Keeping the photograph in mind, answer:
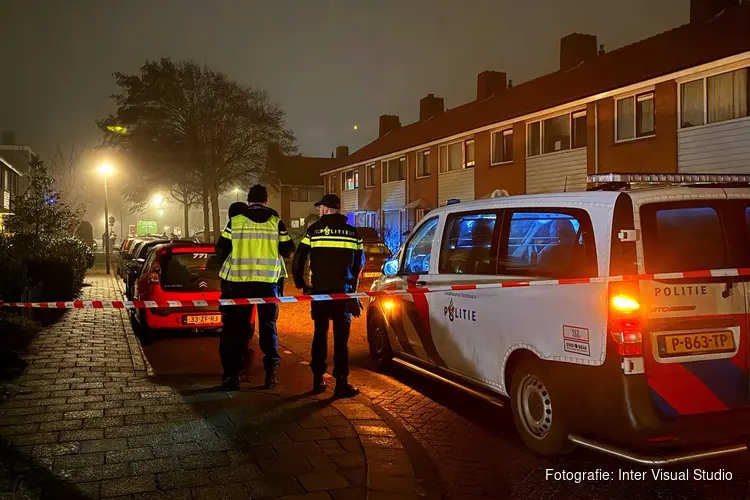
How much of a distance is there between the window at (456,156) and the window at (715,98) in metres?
10.3

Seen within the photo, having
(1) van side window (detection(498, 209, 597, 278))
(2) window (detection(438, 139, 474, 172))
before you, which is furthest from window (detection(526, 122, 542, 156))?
(1) van side window (detection(498, 209, 597, 278))

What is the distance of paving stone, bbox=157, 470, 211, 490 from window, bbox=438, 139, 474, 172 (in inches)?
885

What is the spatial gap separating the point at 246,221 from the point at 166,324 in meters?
3.60

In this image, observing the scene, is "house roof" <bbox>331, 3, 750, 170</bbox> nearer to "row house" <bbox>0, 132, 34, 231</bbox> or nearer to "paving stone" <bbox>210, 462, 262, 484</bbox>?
"paving stone" <bbox>210, 462, 262, 484</bbox>

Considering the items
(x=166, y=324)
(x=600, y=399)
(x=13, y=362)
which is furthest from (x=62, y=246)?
(x=600, y=399)

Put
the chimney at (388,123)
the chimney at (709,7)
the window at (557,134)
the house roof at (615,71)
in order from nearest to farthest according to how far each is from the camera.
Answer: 1. the house roof at (615,71)
2. the chimney at (709,7)
3. the window at (557,134)
4. the chimney at (388,123)

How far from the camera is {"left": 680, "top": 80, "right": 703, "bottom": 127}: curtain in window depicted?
51.1 ft

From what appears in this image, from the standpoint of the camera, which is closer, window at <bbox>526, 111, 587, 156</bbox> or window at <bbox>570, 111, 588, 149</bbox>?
window at <bbox>570, 111, 588, 149</bbox>

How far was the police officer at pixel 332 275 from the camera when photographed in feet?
20.5

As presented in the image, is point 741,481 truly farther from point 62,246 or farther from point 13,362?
point 62,246

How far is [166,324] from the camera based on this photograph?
30.5ft

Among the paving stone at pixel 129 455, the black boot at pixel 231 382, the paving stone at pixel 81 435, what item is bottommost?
the paving stone at pixel 129 455

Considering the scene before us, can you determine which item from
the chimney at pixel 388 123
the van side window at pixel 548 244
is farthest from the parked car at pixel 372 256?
the chimney at pixel 388 123

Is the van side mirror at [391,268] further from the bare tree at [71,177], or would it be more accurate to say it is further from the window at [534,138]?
the bare tree at [71,177]
